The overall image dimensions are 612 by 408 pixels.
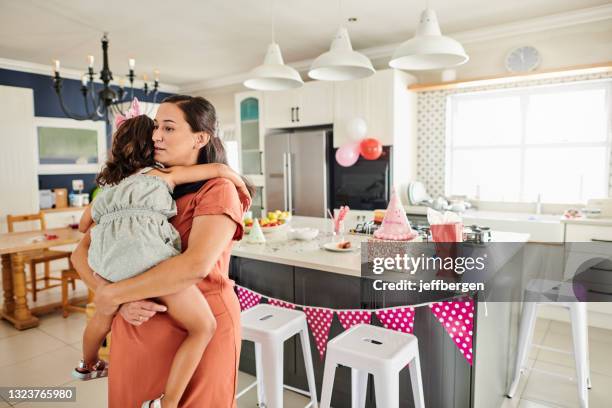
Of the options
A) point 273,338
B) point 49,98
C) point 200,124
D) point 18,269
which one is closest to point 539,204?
point 273,338

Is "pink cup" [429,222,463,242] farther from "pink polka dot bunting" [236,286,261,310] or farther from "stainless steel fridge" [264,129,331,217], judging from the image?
"stainless steel fridge" [264,129,331,217]

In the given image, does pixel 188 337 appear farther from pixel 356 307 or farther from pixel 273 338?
pixel 356 307

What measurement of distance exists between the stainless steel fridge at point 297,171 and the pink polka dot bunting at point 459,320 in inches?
115

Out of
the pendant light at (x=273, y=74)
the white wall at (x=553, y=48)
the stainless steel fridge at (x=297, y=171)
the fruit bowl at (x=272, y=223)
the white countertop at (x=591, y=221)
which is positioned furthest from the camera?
the stainless steel fridge at (x=297, y=171)

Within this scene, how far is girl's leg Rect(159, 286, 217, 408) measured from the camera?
3.75 ft

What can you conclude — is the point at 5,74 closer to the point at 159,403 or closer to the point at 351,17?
the point at 351,17

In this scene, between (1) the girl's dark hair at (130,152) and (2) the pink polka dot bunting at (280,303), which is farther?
(2) the pink polka dot bunting at (280,303)

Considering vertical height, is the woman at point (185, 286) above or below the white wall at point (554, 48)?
below

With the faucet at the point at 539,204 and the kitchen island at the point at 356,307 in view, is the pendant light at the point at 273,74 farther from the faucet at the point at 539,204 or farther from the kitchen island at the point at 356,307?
the faucet at the point at 539,204

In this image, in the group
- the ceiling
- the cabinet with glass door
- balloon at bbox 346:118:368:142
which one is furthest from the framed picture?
balloon at bbox 346:118:368:142

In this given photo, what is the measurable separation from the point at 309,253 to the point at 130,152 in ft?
4.53

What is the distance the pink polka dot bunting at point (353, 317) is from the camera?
2.15 metres

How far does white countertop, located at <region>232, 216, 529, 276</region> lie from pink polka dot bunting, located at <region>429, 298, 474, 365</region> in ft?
1.37

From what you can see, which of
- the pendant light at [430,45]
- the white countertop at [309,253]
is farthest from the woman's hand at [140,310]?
the pendant light at [430,45]
